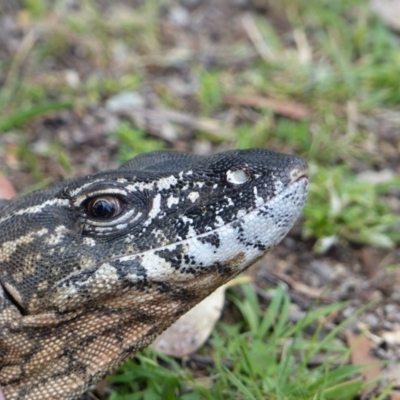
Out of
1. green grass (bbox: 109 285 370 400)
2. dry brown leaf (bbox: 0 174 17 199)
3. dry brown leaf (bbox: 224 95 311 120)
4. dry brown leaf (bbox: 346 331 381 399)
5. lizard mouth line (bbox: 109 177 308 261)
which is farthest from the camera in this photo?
dry brown leaf (bbox: 224 95 311 120)

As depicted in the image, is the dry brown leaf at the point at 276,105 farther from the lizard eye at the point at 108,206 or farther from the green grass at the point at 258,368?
the lizard eye at the point at 108,206

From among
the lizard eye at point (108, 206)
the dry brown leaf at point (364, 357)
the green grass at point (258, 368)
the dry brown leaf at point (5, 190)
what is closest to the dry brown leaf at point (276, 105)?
the green grass at point (258, 368)

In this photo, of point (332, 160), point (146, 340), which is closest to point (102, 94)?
point (332, 160)

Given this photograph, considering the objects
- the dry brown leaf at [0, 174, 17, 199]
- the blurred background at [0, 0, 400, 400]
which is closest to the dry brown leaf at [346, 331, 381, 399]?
the blurred background at [0, 0, 400, 400]

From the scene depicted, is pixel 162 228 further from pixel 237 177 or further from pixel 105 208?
pixel 237 177

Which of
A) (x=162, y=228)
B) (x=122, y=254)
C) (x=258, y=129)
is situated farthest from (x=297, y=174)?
(x=258, y=129)

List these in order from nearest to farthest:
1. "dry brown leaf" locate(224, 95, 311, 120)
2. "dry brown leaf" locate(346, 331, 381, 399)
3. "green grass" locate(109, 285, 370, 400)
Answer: "green grass" locate(109, 285, 370, 400) < "dry brown leaf" locate(346, 331, 381, 399) < "dry brown leaf" locate(224, 95, 311, 120)

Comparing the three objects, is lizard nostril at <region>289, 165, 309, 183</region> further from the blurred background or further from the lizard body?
the blurred background
